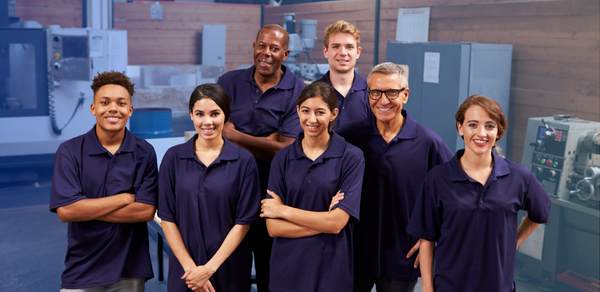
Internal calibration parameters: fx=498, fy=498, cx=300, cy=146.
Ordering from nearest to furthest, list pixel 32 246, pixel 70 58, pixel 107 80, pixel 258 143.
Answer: pixel 107 80 → pixel 258 143 → pixel 32 246 → pixel 70 58

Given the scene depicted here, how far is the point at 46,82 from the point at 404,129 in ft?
17.8

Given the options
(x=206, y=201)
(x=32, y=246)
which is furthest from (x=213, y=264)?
(x=32, y=246)

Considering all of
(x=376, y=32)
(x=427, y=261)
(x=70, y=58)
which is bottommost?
(x=427, y=261)

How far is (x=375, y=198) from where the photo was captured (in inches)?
72.2

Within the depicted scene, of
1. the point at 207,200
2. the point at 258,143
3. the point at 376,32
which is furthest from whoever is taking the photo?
the point at 376,32

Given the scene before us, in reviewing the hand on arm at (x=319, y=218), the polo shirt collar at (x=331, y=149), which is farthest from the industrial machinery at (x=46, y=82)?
the hand on arm at (x=319, y=218)

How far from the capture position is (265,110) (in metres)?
2.15

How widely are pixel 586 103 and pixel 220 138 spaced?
3.50 m

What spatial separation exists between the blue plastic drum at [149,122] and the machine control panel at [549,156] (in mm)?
4175

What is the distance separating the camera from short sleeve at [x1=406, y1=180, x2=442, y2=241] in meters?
1.58

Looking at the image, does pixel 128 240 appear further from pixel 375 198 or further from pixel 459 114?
pixel 459 114

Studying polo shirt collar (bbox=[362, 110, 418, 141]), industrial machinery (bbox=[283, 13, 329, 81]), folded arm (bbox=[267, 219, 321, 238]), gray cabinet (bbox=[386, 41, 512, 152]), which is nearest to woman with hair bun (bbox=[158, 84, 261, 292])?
folded arm (bbox=[267, 219, 321, 238])

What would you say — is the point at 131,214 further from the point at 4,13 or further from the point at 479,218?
the point at 4,13

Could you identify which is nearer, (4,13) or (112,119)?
(112,119)
